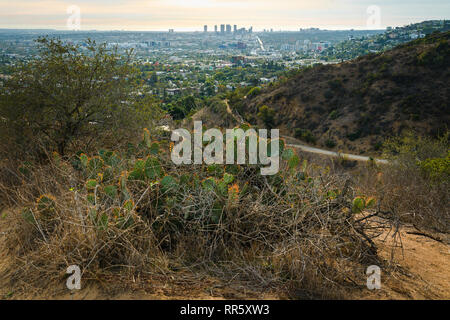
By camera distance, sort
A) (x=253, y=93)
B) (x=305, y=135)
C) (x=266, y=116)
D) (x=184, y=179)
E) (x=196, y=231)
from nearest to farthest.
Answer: (x=196, y=231) → (x=184, y=179) → (x=305, y=135) → (x=266, y=116) → (x=253, y=93)

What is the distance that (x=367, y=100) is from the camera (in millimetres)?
29328

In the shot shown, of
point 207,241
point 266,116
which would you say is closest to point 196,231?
point 207,241

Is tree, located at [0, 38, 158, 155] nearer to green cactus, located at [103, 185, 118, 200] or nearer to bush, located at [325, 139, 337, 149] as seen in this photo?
green cactus, located at [103, 185, 118, 200]

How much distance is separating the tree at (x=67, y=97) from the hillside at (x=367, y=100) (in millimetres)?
23456

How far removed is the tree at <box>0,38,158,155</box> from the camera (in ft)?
18.9

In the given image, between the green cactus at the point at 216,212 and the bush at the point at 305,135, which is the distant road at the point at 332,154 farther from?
the green cactus at the point at 216,212

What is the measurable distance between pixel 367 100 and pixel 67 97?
29162 millimetres

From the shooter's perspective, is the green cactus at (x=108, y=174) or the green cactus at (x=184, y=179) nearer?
the green cactus at (x=184, y=179)

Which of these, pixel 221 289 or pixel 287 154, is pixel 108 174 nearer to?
pixel 221 289

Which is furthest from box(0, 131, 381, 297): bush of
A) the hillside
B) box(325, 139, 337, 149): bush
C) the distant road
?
box(325, 139, 337, 149): bush

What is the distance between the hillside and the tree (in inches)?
923

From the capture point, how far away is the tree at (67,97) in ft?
18.9

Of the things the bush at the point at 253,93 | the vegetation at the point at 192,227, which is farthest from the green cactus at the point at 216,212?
the bush at the point at 253,93
